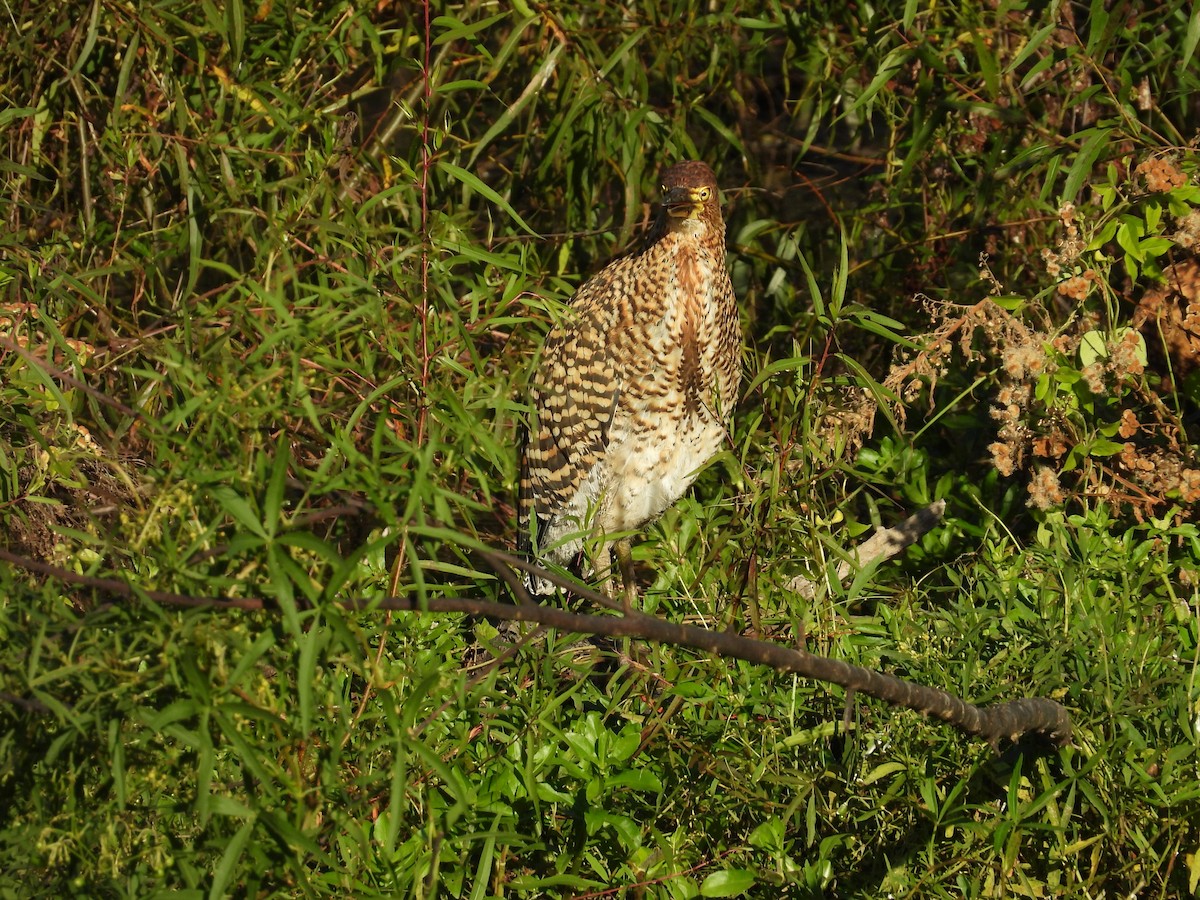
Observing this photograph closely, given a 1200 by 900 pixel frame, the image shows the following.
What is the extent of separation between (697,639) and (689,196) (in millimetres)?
2103

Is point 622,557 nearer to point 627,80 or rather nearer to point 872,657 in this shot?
point 872,657

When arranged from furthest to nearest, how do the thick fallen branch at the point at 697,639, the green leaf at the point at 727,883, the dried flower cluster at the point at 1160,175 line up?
the dried flower cluster at the point at 1160,175 → the green leaf at the point at 727,883 → the thick fallen branch at the point at 697,639

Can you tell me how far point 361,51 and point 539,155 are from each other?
68 centimetres

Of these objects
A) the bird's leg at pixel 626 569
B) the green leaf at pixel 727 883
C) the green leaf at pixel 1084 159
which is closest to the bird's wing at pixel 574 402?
the bird's leg at pixel 626 569

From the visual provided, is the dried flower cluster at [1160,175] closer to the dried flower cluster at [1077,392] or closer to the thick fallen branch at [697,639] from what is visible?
the dried flower cluster at [1077,392]

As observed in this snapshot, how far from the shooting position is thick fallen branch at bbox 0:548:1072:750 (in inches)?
65.8

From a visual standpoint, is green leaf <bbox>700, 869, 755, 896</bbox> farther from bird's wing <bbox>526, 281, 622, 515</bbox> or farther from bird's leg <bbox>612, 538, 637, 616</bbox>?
bird's wing <bbox>526, 281, 622, 515</bbox>

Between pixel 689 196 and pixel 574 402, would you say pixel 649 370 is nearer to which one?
pixel 574 402

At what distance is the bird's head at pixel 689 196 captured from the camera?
3.74 meters

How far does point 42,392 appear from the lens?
2801mm

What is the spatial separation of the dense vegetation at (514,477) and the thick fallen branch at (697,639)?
0.07m

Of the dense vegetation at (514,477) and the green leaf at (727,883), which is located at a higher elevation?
the dense vegetation at (514,477)

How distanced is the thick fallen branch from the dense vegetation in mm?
70

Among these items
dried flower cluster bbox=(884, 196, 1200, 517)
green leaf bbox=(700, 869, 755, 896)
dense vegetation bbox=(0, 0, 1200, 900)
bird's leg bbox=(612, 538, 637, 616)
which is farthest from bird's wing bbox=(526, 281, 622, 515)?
green leaf bbox=(700, 869, 755, 896)
